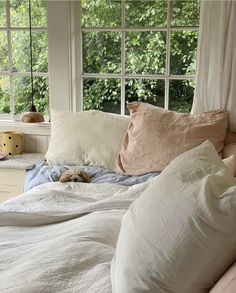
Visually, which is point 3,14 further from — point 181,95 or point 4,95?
point 181,95

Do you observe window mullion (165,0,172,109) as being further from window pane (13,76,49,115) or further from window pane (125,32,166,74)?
window pane (13,76,49,115)

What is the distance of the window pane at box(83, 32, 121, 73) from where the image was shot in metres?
2.91

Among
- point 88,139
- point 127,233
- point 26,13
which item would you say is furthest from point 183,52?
point 127,233

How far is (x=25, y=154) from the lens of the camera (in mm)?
2984

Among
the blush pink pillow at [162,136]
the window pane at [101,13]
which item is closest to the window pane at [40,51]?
the window pane at [101,13]

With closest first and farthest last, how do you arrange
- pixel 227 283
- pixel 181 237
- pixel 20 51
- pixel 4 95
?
pixel 227 283, pixel 181 237, pixel 20 51, pixel 4 95

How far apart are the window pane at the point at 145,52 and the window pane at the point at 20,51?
2.53ft

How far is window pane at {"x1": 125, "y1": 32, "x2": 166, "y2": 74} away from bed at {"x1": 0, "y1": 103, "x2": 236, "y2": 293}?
0.77m

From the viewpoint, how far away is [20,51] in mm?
3119

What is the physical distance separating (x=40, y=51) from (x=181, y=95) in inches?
43.0

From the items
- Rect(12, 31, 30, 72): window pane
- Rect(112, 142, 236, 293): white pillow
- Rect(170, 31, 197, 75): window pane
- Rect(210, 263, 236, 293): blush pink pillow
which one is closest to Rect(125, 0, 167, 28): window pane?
Rect(170, 31, 197, 75): window pane

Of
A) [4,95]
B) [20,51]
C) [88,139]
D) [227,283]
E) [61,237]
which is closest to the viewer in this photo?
[227,283]

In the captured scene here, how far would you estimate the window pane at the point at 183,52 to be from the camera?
2746mm

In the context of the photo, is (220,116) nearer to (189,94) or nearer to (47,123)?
(189,94)
